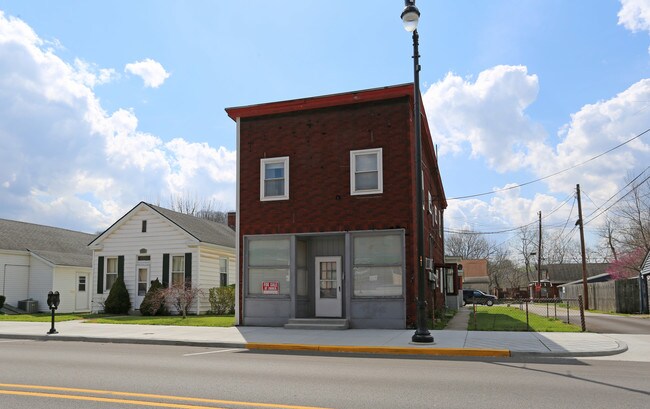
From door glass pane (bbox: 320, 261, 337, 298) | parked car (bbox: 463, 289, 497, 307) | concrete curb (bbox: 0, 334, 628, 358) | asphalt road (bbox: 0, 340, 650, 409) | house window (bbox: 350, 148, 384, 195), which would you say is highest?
house window (bbox: 350, 148, 384, 195)

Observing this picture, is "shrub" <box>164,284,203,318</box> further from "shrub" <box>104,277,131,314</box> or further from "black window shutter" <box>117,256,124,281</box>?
"black window shutter" <box>117,256,124,281</box>

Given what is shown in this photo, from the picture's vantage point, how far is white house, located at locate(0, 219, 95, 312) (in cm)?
3052

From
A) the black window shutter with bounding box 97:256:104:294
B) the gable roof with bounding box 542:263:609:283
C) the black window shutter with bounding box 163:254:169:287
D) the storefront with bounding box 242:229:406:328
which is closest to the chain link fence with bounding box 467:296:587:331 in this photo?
the storefront with bounding box 242:229:406:328

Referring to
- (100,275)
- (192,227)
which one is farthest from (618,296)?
(100,275)

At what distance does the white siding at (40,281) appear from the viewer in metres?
31.1

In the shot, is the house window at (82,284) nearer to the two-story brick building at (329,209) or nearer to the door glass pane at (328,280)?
the two-story brick building at (329,209)

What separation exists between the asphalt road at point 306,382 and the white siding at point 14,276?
2132cm

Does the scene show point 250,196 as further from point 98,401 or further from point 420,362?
point 98,401

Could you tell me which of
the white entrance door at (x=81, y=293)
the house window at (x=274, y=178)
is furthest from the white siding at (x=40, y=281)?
the house window at (x=274, y=178)

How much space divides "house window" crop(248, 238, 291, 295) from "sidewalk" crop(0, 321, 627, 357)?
1.58 m

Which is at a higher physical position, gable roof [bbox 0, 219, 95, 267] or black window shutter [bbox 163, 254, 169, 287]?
gable roof [bbox 0, 219, 95, 267]

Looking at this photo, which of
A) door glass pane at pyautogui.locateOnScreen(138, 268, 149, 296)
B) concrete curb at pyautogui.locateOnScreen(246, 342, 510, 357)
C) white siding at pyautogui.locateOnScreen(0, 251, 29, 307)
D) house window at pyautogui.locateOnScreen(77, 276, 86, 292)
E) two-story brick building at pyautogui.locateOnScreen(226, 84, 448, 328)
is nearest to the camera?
concrete curb at pyautogui.locateOnScreen(246, 342, 510, 357)

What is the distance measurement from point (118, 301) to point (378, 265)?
14689 millimetres

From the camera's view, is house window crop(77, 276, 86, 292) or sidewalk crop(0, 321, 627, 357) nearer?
sidewalk crop(0, 321, 627, 357)
